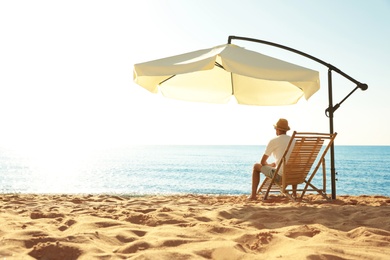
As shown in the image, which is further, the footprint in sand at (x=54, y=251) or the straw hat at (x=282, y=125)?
the straw hat at (x=282, y=125)

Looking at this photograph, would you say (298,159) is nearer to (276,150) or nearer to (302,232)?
(276,150)

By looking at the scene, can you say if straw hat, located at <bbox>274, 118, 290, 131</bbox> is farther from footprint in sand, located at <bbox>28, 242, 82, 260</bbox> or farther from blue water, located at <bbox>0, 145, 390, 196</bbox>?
footprint in sand, located at <bbox>28, 242, 82, 260</bbox>

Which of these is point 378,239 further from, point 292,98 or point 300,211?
point 292,98

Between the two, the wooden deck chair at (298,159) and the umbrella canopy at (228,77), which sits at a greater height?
the umbrella canopy at (228,77)

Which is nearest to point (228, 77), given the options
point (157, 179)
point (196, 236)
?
point (196, 236)

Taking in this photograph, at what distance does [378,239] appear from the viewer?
269 centimetres

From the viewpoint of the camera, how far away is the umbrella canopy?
4.64 meters

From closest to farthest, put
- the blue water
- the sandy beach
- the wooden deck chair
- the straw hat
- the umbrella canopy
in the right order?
the sandy beach
the umbrella canopy
the wooden deck chair
the straw hat
the blue water

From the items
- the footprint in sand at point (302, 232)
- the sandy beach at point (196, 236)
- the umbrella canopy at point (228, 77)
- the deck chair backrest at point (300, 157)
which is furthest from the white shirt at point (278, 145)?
the footprint in sand at point (302, 232)

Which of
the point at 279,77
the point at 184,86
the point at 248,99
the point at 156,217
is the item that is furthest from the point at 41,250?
the point at 248,99

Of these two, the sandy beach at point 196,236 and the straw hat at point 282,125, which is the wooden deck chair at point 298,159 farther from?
the sandy beach at point 196,236

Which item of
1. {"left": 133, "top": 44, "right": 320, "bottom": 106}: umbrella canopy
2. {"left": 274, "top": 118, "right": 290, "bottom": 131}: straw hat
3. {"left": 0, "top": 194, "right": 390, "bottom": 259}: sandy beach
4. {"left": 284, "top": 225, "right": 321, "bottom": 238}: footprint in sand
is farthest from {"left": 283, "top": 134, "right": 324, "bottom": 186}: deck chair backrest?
{"left": 284, "top": 225, "right": 321, "bottom": 238}: footprint in sand

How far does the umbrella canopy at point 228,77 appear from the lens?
4645 mm

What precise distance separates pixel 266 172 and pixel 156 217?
8.76ft
